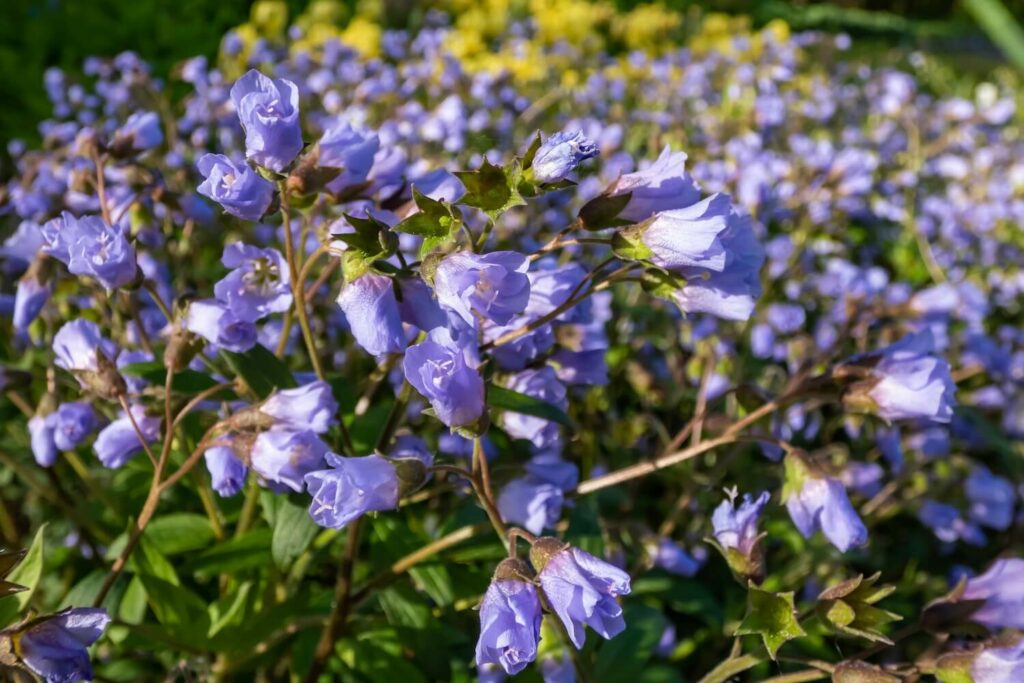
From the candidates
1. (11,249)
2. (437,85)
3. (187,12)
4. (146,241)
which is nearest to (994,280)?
(437,85)

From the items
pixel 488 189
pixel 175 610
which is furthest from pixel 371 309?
pixel 175 610

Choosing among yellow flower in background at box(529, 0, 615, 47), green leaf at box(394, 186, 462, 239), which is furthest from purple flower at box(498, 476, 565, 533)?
yellow flower in background at box(529, 0, 615, 47)

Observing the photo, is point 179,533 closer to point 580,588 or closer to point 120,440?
point 120,440

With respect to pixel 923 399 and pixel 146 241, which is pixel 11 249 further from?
pixel 923 399

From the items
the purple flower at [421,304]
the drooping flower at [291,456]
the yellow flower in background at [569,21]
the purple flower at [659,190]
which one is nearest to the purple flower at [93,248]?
the drooping flower at [291,456]

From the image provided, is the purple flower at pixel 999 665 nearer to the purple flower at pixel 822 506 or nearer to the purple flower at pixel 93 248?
the purple flower at pixel 822 506

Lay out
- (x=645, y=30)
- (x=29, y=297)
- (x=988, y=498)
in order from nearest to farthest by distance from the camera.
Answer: (x=29, y=297)
(x=988, y=498)
(x=645, y=30)
